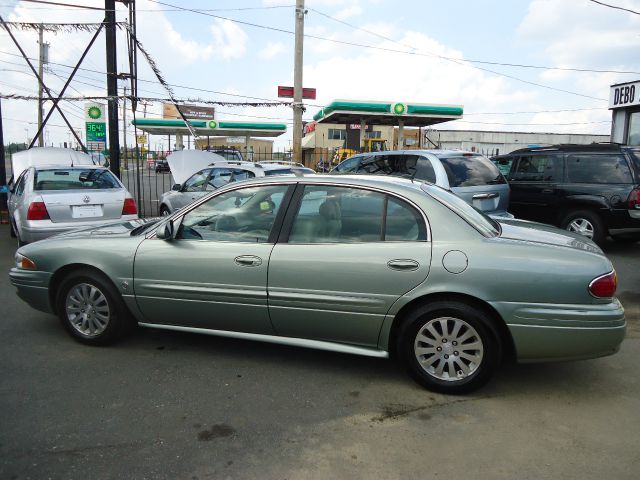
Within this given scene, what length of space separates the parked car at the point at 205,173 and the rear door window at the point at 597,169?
14.9 feet

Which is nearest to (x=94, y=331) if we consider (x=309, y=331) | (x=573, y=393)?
(x=309, y=331)

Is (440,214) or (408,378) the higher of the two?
(440,214)

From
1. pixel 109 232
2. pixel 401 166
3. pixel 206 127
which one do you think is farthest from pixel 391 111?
pixel 109 232

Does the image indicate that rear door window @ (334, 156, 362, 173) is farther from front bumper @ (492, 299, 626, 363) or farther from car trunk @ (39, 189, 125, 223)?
front bumper @ (492, 299, 626, 363)

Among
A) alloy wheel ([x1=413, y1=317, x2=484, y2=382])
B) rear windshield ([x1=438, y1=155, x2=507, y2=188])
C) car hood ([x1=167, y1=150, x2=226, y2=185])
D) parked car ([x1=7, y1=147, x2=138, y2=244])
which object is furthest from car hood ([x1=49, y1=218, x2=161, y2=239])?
car hood ([x1=167, y1=150, x2=226, y2=185])

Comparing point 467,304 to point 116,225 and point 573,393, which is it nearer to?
point 573,393

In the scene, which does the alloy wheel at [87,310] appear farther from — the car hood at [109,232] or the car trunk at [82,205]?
the car trunk at [82,205]

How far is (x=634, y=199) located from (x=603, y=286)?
5.46 meters

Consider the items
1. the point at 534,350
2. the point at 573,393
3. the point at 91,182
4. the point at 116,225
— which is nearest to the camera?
the point at 534,350

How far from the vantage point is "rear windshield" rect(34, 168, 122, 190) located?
793 cm

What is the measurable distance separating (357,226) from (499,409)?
1.57m

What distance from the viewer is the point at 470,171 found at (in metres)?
7.64

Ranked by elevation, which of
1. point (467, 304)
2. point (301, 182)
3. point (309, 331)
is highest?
point (301, 182)

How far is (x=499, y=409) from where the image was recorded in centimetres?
345
